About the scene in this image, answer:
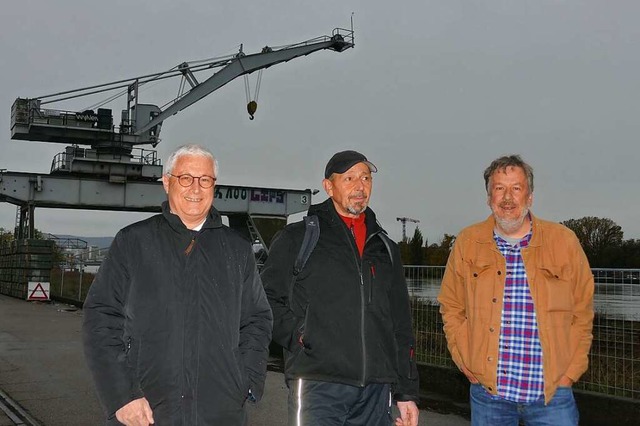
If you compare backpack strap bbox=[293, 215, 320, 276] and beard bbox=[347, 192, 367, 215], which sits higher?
beard bbox=[347, 192, 367, 215]

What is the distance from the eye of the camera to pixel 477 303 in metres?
3.48

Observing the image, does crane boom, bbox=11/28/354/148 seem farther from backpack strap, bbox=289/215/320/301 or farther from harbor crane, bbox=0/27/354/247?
backpack strap, bbox=289/215/320/301

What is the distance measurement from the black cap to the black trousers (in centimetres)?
119

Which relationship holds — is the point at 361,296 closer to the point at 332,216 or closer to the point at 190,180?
the point at 332,216

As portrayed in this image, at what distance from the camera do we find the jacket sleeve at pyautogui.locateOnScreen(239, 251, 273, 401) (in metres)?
2.90

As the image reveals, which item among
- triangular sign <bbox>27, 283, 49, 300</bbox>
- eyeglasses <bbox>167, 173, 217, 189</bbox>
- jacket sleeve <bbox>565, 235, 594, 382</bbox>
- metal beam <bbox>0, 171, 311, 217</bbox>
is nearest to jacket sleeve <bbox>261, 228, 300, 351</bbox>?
eyeglasses <bbox>167, 173, 217, 189</bbox>

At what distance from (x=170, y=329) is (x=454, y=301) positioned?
1.80 meters

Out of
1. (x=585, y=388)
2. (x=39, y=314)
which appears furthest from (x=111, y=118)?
(x=585, y=388)

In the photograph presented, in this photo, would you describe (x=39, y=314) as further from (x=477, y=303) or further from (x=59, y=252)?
(x=59, y=252)

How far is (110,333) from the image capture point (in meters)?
2.66

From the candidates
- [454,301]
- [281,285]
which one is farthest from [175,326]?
[454,301]

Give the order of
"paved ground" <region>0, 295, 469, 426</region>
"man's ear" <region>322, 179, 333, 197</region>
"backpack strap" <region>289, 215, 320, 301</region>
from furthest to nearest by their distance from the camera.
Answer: "paved ground" <region>0, 295, 469, 426</region> < "man's ear" <region>322, 179, 333, 197</region> < "backpack strap" <region>289, 215, 320, 301</region>

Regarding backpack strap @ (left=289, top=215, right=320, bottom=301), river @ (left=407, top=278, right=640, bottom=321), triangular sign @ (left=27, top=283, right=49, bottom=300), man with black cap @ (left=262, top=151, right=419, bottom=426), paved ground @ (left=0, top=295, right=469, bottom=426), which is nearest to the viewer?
man with black cap @ (left=262, top=151, right=419, bottom=426)

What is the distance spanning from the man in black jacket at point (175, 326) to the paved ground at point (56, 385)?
3707 mm
